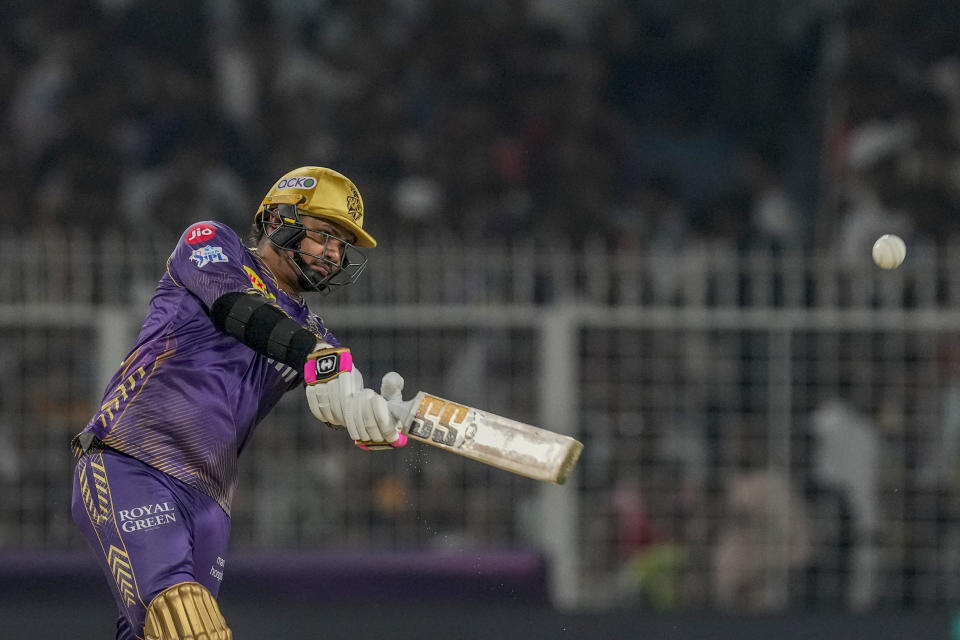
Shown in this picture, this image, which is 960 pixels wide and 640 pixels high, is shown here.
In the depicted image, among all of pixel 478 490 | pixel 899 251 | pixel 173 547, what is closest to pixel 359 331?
pixel 478 490

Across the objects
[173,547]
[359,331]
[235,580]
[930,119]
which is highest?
[930,119]

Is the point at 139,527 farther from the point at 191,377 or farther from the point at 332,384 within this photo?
the point at 332,384

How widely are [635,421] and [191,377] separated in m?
5.17

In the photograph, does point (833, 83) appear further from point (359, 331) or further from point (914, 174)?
point (359, 331)

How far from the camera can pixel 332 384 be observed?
5031mm

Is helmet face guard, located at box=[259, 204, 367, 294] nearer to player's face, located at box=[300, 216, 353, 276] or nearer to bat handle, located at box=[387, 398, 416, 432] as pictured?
player's face, located at box=[300, 216, 353, 276]

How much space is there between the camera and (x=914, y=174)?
44.2 feet

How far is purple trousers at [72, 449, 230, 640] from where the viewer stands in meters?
5.48


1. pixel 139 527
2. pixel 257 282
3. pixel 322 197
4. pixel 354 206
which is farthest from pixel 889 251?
pixel 139 527

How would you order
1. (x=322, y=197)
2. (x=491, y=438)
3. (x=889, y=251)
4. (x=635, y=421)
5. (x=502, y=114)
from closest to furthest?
(x=491, y=438) → (x=322, y=197) → (x=889, y=251) → (x=635, y=421) → (x=502, y=114)

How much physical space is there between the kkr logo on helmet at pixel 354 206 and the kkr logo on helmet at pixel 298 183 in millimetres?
149

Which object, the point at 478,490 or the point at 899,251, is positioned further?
the point at 478,490

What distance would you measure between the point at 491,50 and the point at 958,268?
5.92 metres

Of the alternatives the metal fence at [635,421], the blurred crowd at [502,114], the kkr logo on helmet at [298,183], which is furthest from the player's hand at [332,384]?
the blurred crowd at [502,114]
